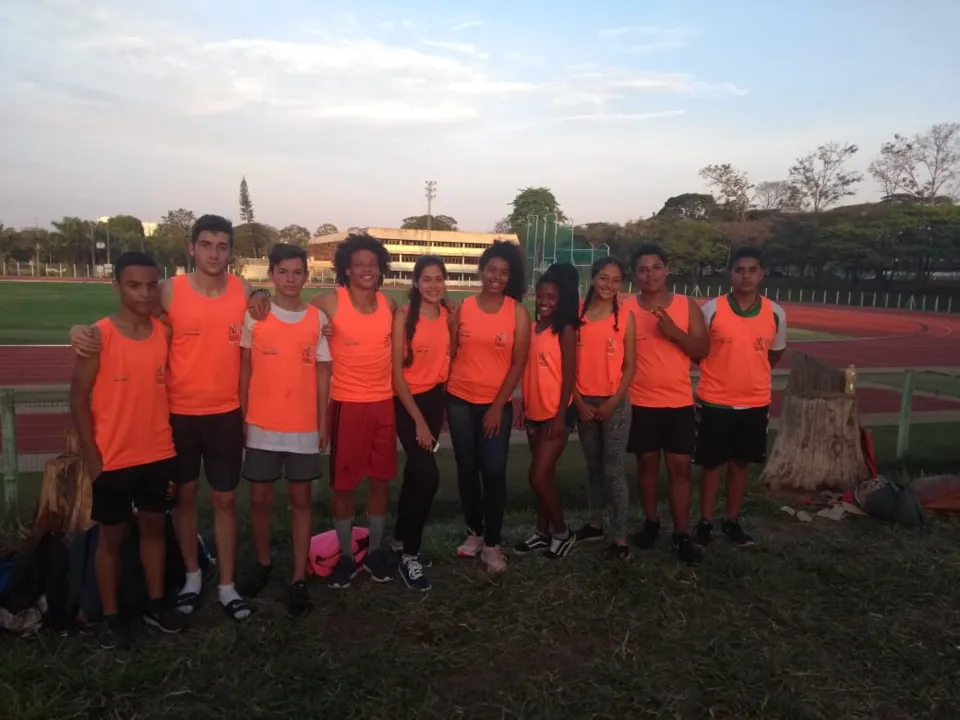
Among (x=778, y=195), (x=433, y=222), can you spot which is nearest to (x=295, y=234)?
(x=433, y=222)

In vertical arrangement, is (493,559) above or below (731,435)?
below

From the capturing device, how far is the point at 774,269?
53.3 meters

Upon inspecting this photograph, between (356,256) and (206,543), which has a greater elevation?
(356,256)

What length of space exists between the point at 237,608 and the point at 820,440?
13.6 feet

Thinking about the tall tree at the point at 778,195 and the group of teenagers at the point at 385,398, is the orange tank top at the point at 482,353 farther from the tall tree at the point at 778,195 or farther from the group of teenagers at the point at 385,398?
the tall tree at the point at 778,195

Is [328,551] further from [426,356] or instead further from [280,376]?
[426,356]

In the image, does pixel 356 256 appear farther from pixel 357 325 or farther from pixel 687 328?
pixel 687 328

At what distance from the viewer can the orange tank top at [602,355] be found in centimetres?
371

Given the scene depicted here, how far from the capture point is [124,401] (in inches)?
112

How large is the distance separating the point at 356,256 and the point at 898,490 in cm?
383

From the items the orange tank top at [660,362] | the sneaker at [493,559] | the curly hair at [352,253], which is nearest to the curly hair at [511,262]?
the curly hair at [352,253]

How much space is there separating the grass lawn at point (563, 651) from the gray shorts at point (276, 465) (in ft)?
1.92

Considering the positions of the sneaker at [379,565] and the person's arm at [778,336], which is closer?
the sneaker at [379,565]

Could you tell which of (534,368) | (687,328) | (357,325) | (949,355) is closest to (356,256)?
(357,325)
